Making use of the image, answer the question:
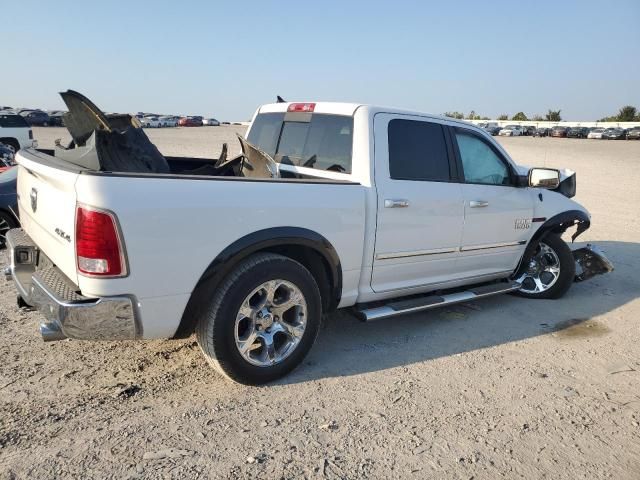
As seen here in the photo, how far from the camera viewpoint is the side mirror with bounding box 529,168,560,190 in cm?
470

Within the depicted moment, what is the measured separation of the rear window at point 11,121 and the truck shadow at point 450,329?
16.9 m

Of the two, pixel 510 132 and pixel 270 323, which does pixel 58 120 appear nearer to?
pixel 510 132

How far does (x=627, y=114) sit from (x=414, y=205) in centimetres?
9610

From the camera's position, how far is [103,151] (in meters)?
3.40

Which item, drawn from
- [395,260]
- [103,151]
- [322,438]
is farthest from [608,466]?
[103,151]

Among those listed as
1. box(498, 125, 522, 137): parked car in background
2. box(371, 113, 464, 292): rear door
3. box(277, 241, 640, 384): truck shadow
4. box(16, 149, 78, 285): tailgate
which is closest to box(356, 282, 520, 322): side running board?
box(371, 113, 464, 292): rear door

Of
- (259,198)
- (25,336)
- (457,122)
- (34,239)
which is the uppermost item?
(457,122)

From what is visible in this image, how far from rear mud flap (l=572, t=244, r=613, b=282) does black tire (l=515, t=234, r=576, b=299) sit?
0.49 metres

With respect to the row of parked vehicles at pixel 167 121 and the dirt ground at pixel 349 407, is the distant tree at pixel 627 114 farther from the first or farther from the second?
the dirt ground at pixel 349 407

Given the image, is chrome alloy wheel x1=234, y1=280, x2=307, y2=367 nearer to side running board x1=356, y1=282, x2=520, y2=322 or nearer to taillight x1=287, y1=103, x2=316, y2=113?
side running board x1=356, y1=282, x2=520, y2=322

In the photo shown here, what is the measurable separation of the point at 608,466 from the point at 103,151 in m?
3.58

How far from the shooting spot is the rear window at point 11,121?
17062 mm

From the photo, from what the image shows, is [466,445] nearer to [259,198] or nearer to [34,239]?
[259,198]

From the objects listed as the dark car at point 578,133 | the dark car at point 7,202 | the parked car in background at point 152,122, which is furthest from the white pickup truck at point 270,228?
the parked car in background at point 152,122
